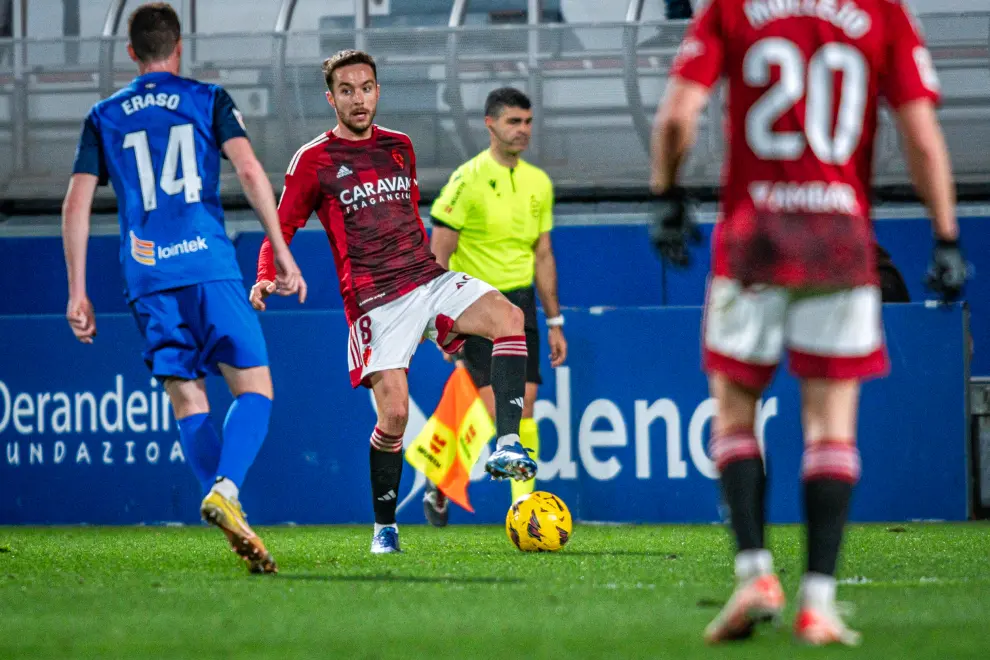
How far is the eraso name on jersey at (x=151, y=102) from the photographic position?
5.67 m

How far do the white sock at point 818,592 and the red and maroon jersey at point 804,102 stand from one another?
2.35 feet

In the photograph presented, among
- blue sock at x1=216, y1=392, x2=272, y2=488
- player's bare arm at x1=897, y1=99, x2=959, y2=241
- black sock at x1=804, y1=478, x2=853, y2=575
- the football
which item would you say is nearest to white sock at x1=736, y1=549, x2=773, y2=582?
black sock at x1=804, y1=478, x2=853, y2=575

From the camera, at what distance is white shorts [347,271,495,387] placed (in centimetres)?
680

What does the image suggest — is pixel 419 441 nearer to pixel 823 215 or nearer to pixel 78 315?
pixel 78 315

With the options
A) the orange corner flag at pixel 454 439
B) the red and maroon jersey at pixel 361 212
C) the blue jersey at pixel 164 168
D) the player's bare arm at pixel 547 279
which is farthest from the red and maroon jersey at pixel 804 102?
the player's bare arm at pixel 547 279

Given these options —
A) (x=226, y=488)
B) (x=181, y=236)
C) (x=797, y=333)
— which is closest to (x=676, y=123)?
(x=797, y=333)

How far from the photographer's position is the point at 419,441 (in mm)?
8742

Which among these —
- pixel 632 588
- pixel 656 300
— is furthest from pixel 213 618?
pixel 656 300

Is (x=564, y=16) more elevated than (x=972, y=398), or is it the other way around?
(x=564, y=16)

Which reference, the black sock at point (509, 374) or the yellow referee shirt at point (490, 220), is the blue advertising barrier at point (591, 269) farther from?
the black sock at point (509, 374)

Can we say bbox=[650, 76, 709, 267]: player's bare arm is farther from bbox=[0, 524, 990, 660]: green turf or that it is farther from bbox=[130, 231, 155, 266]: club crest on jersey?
bbox=[130, 231, 155, 266]: club crest on jersey

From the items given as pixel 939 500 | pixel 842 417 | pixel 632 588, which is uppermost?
pixel 842 417

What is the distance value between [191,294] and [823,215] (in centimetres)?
272

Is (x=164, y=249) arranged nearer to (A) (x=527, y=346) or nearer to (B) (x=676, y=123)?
(B) (x=676, y=123)
